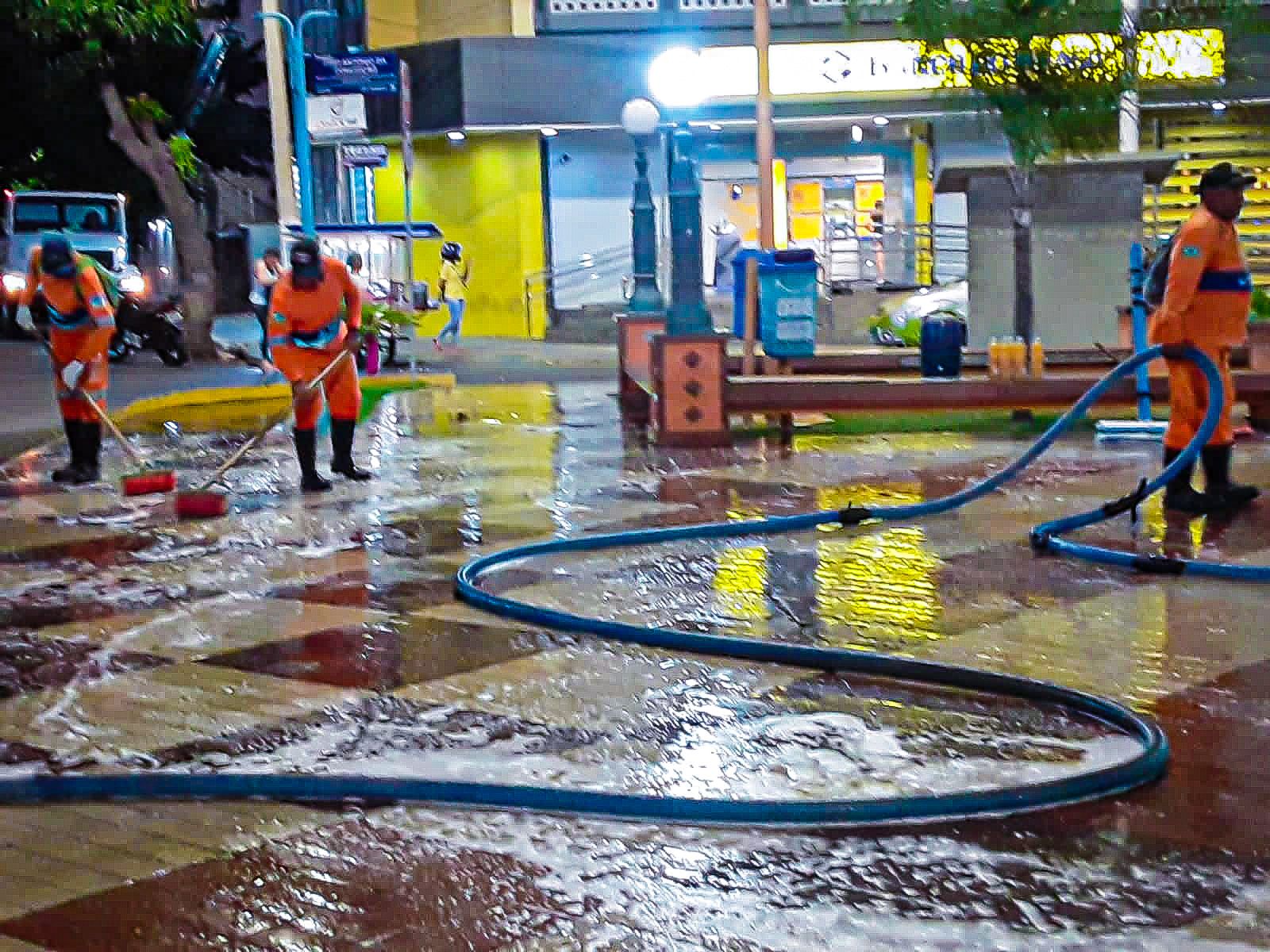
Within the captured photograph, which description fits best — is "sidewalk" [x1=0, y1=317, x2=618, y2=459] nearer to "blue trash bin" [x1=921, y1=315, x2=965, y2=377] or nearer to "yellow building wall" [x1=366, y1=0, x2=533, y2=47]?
"yellow building wall" [x1=366, y1=0, x2=533, y2=47]

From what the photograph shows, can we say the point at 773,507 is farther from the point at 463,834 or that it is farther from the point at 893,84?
the point at 893,84

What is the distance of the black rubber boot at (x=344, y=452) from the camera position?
12227mm

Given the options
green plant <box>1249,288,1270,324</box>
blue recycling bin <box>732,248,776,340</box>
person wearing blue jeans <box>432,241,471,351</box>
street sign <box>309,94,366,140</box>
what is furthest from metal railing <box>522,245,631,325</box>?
green plant <box>1249,288,1270,324</box>

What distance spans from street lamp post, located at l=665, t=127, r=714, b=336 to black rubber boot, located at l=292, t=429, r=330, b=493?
3231 millimetres

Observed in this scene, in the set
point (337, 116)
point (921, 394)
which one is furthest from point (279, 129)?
point (921, 394)

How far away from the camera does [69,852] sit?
459cm

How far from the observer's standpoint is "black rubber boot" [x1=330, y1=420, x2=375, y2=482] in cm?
1223

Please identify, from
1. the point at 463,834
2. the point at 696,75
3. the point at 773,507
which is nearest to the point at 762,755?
the point at 463,834

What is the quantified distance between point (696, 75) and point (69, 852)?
29.4 m

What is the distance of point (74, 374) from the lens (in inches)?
488

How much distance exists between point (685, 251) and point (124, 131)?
1732 centimetres

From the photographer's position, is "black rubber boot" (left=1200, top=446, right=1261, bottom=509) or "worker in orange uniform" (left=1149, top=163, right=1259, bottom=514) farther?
"black rubber boot" (left=1200, top=446, right=1261, bottom=509)

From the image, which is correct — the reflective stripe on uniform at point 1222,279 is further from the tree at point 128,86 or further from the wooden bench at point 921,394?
the tree at point 128,86

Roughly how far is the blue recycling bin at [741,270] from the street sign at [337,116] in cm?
643
